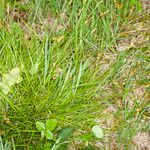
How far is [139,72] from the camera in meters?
2.02

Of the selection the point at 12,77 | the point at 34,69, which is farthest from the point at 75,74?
the point at 12,77

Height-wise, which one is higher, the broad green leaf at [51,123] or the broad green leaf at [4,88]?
the broad green leaf at [4,88]

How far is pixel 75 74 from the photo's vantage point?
1.85 m

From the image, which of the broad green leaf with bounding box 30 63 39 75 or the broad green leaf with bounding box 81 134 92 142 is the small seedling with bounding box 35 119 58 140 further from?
the broad green leaf with bounding box 30 63 39 75

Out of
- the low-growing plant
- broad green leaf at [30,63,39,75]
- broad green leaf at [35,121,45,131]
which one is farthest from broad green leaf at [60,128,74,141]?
broad green leaf at [30,63,39,75]

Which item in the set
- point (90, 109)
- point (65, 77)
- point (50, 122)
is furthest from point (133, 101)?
point (50, 122)

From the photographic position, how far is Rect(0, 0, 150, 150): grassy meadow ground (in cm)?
168

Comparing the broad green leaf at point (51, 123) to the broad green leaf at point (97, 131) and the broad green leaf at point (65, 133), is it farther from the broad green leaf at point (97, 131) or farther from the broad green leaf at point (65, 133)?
the broad green leaf at point (97, 131)

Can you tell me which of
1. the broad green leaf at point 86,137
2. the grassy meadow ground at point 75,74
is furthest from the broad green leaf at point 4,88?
the broad green leaf at point 86,137

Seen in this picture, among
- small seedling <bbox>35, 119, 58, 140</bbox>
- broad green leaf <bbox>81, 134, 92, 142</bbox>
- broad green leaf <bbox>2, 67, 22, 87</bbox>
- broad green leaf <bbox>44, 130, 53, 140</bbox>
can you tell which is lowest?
broad green leaf <bbox>81, 134, 92, 142</bbox>

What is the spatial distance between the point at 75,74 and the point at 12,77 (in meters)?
0.35

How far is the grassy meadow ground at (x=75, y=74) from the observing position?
5.51 ft

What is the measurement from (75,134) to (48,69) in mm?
366

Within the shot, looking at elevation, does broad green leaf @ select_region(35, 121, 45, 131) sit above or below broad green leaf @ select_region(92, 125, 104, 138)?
above
